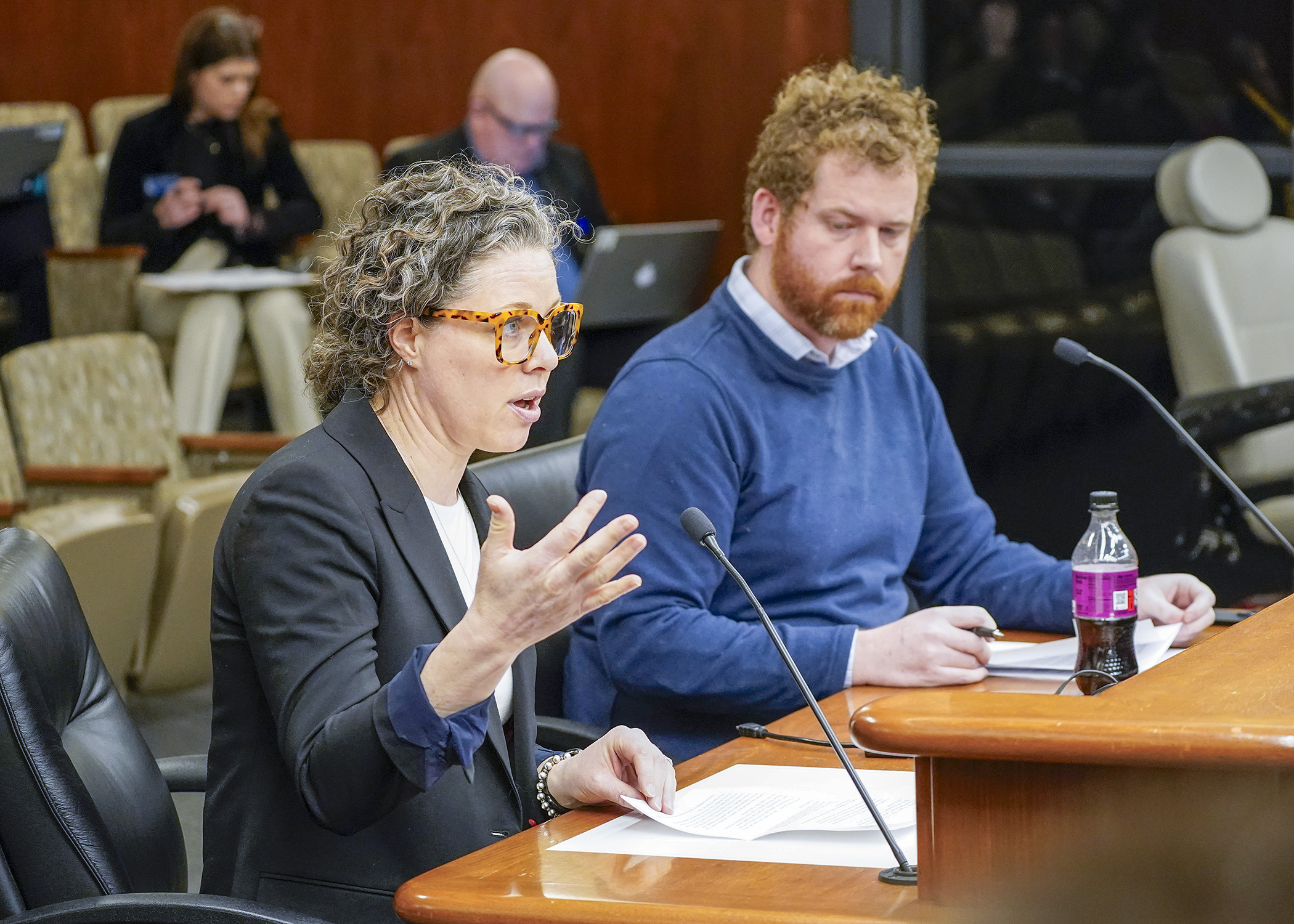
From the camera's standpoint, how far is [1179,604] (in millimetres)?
1990

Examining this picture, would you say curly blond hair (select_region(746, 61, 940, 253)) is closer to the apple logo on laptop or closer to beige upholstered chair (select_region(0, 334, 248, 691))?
beige upholstered chair (select_region(0, 334, 248, 691))

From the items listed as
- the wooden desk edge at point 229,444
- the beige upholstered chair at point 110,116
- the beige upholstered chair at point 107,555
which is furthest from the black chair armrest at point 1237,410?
the beige upholstered chair at point 110,116

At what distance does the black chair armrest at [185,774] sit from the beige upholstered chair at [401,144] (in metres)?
3.51

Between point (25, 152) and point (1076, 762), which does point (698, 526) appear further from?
point (25, 152)

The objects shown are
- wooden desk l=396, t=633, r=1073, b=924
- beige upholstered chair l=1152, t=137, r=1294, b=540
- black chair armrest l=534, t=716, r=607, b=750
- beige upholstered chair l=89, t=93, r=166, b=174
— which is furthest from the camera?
beige upholstered chair l=89, t=93, r=166, b=174

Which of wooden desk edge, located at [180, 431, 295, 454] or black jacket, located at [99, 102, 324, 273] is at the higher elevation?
black jacket, located at [99, 102, 324, 273]

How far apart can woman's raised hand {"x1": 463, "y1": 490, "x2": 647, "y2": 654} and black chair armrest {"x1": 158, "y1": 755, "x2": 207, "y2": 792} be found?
27.5 inches

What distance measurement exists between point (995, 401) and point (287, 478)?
3.63m

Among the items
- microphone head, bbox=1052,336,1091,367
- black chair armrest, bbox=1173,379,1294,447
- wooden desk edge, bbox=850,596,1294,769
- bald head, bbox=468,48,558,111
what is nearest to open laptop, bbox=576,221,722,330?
bald head, bbox=468,48,558,111

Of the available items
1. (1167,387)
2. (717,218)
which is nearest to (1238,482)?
(1167,387)

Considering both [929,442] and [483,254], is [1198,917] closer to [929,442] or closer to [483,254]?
[483,254]

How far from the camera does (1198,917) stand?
85 centimetres

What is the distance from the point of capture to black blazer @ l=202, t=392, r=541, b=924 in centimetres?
132

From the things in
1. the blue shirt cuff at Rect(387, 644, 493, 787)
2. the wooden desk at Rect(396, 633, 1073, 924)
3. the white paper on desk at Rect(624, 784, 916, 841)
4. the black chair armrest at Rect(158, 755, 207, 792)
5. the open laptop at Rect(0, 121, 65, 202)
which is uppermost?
the open laptop at Rect(0, 121, 65, 202)
